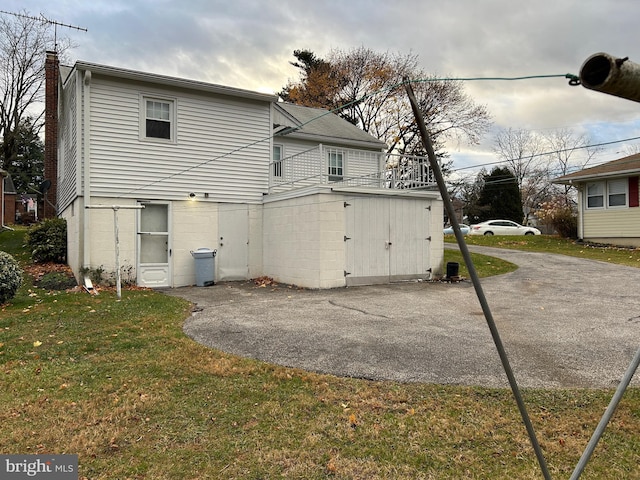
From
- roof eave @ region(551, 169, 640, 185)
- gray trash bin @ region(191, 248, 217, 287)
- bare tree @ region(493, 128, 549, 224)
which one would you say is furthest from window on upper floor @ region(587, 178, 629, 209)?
bare tree @ region(493, 128, 549, 224)

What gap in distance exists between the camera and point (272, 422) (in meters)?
3.03

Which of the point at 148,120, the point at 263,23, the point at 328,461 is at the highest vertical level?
the point at 263,23

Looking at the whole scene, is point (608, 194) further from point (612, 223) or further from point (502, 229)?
point (502, 229)

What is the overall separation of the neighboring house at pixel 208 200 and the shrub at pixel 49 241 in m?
1.58

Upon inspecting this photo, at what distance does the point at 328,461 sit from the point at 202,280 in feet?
29.4

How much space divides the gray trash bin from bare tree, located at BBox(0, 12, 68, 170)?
73.1ft

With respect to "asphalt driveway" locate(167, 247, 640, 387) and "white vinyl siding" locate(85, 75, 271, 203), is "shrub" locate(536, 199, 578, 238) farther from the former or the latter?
"white vinyl siding" locate(85, 75, 271, 203)

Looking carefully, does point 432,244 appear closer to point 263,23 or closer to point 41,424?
point 263,23

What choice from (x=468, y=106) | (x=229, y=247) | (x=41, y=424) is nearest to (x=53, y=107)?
(x=229, y=247)

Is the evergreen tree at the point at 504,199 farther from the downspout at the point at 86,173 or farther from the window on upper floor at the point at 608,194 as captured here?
the downspout at the point at 86,173

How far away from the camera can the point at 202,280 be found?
10.9 metres

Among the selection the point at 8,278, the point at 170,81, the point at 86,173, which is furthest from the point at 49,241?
the point at 170,81

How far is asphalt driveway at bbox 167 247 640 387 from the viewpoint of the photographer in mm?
4109

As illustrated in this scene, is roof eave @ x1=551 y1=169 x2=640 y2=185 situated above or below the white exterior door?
above
